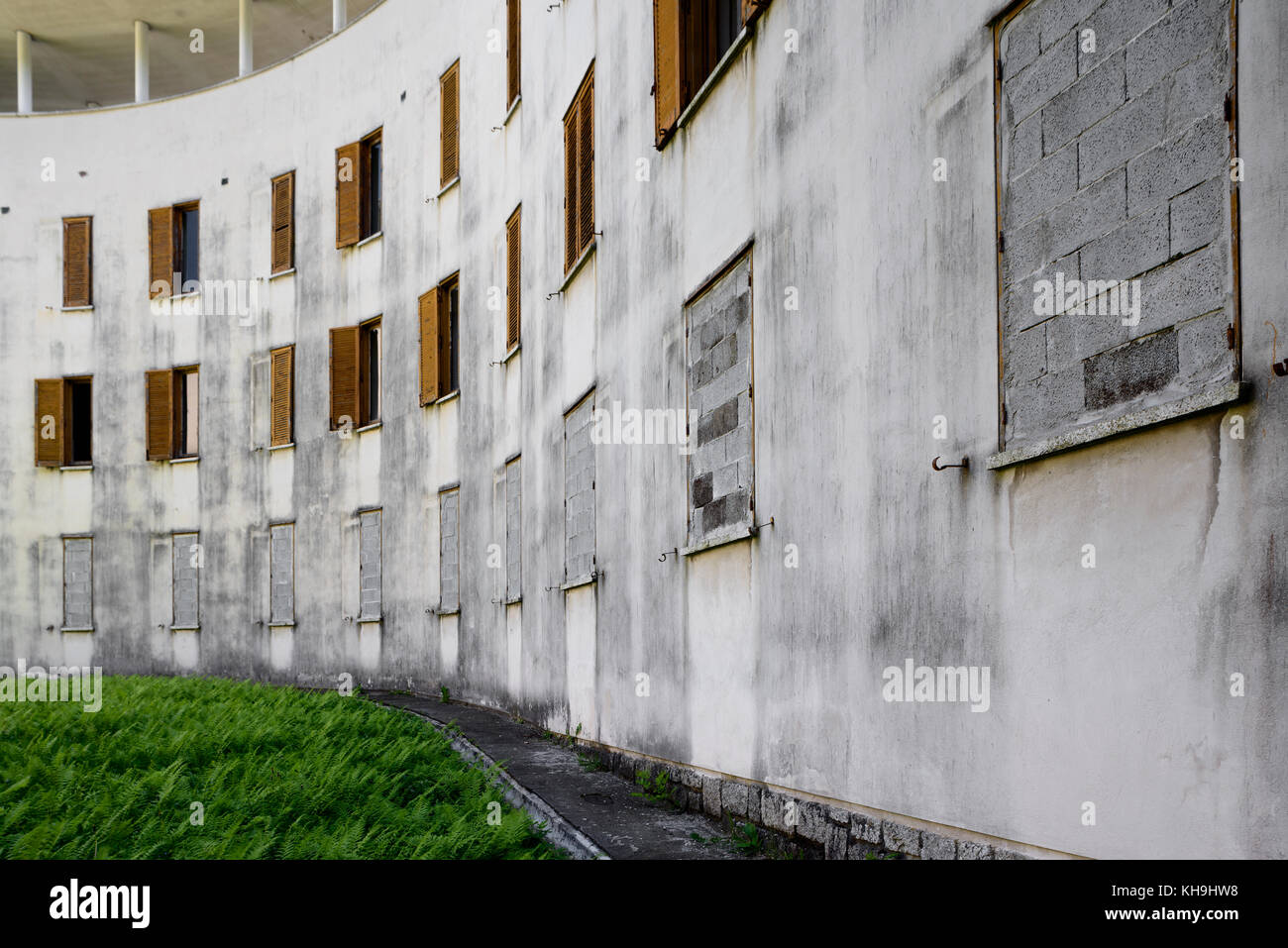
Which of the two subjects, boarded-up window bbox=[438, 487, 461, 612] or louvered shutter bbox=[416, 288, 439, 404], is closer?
boarded-up window bbox=[438, 487, 461, 612]

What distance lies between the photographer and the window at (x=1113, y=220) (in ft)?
13.0

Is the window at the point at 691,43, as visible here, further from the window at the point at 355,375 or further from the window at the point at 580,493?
the window at the point at 355,375

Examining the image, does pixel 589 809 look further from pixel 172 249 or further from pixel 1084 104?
pixel 172 249

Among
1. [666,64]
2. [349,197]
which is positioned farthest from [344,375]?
[666,64]

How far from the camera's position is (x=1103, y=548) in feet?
14.3

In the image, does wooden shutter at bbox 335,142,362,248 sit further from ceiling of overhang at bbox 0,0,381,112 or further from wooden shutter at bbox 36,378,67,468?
wooden shutter at bbox 36,378,67,468

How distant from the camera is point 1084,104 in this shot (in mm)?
4633

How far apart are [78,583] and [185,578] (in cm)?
263

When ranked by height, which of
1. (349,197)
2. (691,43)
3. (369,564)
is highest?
(349,197)

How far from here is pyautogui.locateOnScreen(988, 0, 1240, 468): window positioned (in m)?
3.96

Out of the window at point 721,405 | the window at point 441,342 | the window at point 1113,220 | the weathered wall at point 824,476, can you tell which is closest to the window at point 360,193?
the weathered wall at point 824,476

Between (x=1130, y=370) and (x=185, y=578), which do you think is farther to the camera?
(x=185, y=578)

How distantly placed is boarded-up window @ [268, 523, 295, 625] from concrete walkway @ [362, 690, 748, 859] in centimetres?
1067

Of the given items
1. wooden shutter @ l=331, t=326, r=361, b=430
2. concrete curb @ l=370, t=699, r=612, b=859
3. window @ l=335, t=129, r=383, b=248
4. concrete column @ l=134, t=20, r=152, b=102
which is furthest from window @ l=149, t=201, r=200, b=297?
concrete curb @ l=370, t=699, r=612, b=859
